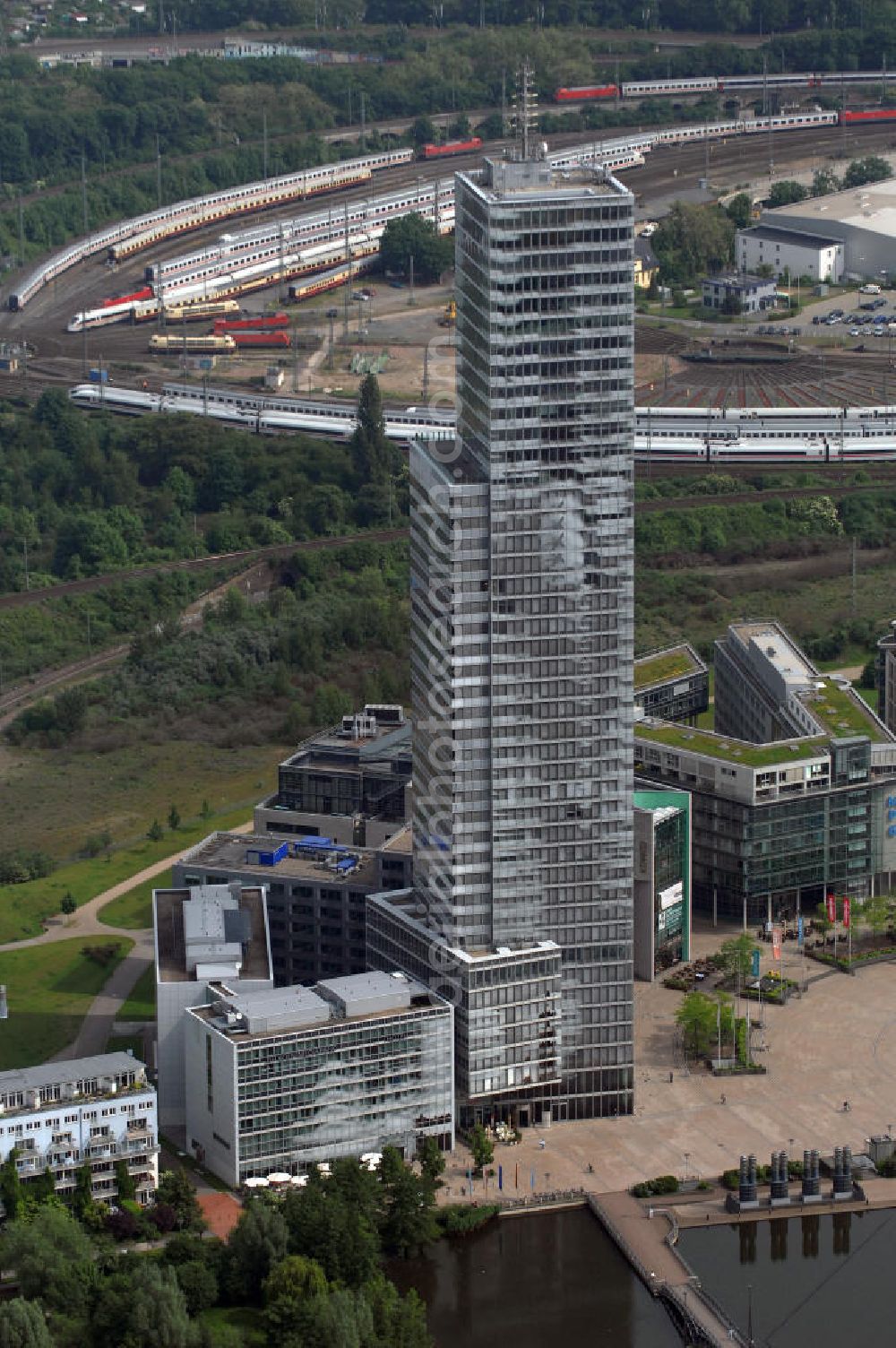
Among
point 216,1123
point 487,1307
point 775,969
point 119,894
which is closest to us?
point 487,1307

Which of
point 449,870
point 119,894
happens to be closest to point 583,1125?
point 449,870

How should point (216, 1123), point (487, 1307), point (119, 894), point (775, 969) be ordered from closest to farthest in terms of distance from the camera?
point (487, 1307) < point (216, 1123) < point (775, 969) < point (119, 894)

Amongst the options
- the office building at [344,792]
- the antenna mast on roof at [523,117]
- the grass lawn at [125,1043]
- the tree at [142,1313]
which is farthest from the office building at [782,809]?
the tree at [142,1313]

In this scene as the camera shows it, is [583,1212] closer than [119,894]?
Yes

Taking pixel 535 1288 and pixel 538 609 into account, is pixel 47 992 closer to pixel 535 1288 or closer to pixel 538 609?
pixel 538 609

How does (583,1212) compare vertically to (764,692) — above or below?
below

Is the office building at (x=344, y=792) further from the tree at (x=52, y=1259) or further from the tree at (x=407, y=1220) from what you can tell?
the tree at (x=52, y=1259)

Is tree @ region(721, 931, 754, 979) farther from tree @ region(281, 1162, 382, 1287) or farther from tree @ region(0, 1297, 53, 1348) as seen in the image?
tree @ region(0, 1297, 53, 1348)

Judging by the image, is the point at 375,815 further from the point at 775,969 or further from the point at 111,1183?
the point at 111,1183
